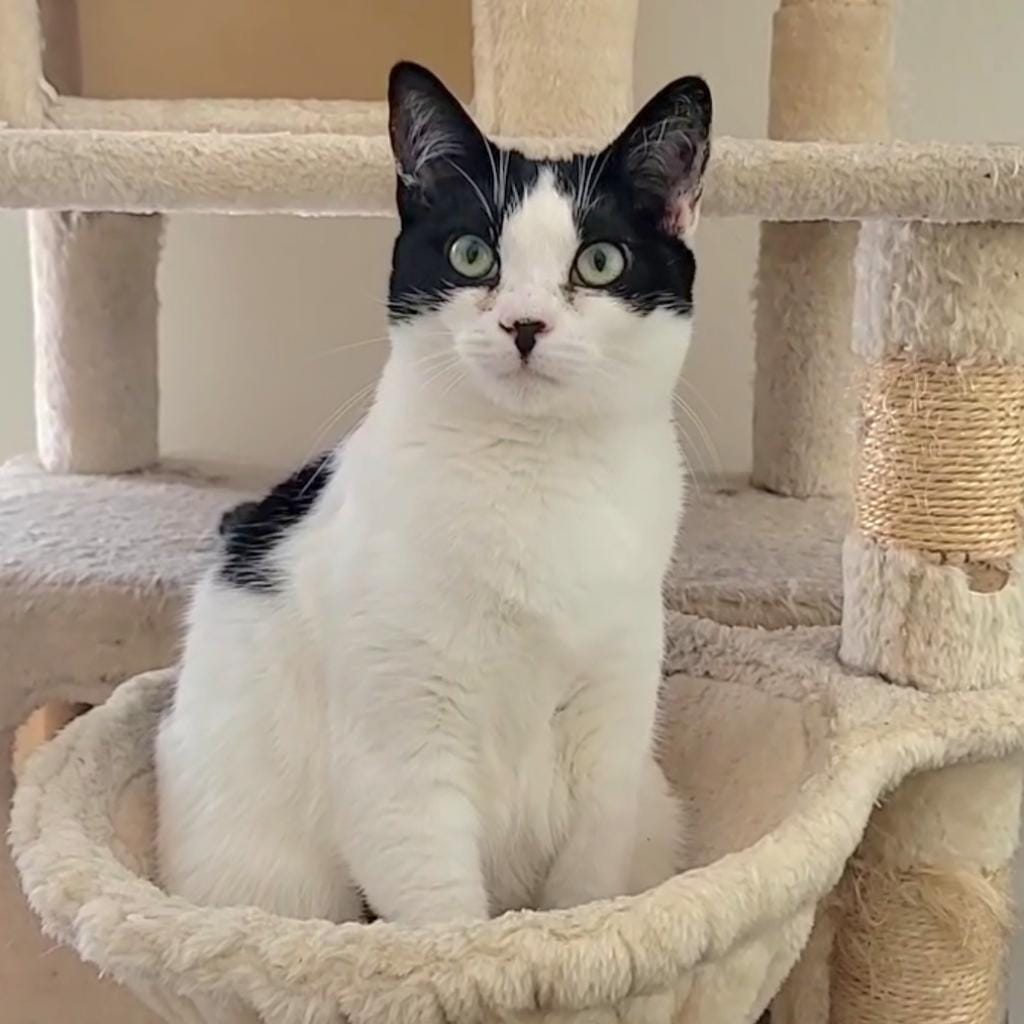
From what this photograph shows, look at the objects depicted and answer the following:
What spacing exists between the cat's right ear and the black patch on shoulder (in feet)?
0.73

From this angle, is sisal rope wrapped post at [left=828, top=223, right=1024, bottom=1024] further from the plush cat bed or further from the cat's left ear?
the cat's left ear

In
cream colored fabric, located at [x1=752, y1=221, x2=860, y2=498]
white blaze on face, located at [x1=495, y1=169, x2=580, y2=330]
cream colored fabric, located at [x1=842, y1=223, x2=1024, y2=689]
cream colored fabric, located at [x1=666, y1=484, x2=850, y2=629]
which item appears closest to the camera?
white blaze on face, located at [x1=495, y1=169, x2=580, y2=330]

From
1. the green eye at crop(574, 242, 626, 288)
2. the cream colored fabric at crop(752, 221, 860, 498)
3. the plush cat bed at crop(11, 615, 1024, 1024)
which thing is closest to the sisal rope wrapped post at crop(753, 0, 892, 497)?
the cream colored fabric at crop(752, 221, 860, 498)

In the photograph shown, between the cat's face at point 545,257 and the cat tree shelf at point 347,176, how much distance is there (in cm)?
5

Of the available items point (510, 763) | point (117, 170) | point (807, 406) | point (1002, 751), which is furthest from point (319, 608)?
point (807, 406)

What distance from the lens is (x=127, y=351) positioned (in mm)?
1604

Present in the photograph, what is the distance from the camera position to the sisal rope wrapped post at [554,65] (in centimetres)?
96

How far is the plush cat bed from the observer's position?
2.20 ft

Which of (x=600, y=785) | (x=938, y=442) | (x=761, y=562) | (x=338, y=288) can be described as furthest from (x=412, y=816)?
(x=338, y=288)

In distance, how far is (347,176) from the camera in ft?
2.85

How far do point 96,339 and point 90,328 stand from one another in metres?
0.01

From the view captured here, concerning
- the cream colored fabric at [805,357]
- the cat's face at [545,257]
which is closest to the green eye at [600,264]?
the cat's face at [545,257]

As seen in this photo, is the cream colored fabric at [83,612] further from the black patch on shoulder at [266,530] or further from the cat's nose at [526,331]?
the cat's nose at [526,331]

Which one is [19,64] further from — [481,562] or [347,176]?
[481,562]
